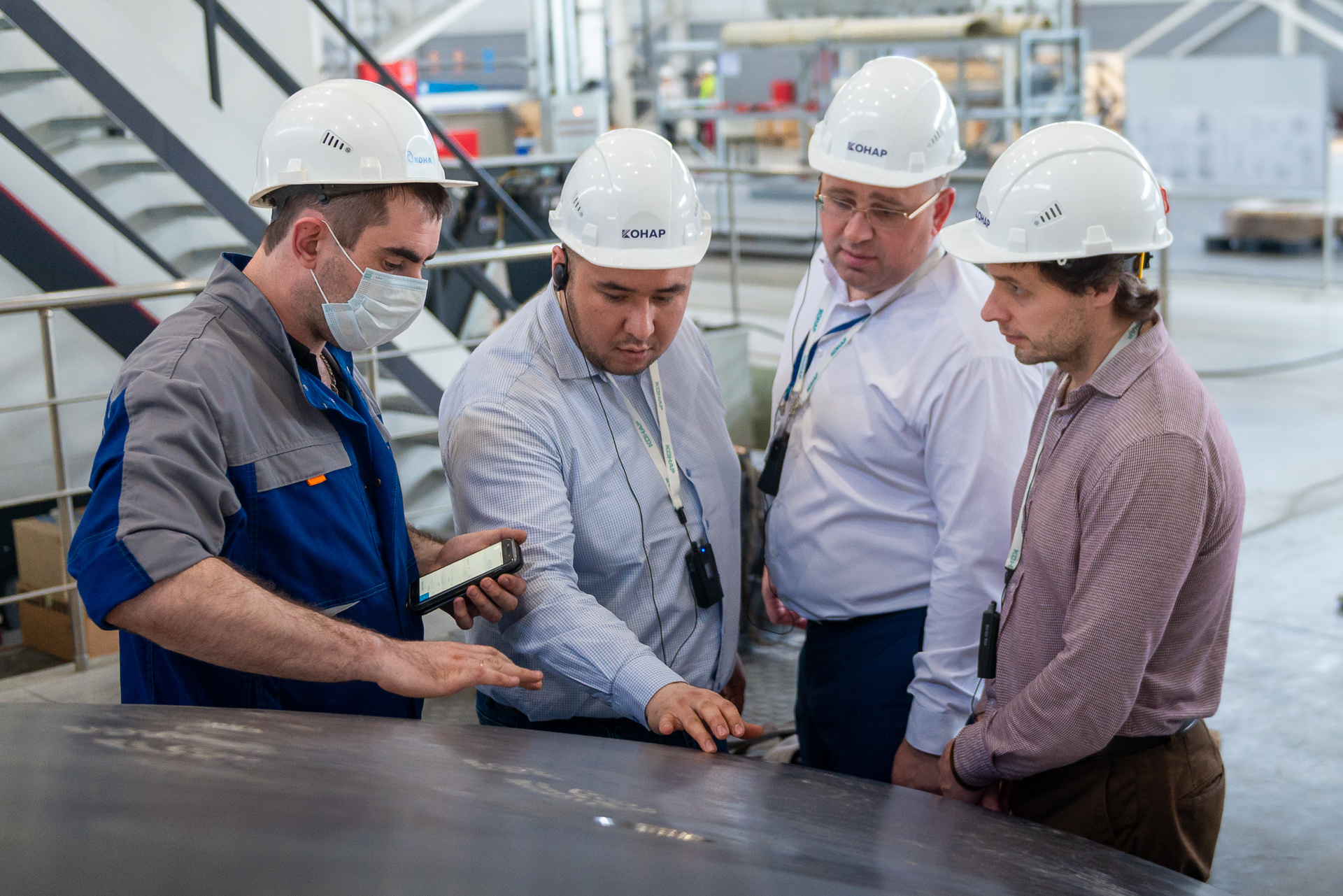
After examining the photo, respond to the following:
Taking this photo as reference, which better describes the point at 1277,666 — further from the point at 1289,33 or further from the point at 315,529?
the point at 1289,33

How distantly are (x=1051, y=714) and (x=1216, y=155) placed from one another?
9.65 m

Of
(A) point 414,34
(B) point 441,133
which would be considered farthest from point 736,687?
(A) point 414,34

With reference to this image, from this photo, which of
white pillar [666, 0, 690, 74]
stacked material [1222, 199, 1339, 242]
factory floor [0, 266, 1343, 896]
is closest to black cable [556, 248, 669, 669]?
factory floor [0, 266, 1343, 896]

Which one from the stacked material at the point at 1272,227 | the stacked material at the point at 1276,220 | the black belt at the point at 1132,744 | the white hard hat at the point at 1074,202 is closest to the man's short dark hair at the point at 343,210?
the white hard hat at the point at 1074,202

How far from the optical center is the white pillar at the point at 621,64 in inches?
533

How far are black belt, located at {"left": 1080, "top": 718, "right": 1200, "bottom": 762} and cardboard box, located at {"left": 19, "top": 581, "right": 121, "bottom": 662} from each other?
118 inches

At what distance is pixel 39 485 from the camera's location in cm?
450

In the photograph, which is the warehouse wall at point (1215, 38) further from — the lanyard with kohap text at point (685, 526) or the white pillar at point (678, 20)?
the lanyard with kohap text at point (685, 526)

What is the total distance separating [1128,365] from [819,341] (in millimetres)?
727

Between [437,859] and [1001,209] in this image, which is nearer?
[437,859]

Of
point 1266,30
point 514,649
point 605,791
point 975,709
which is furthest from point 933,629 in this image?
point 1266,30

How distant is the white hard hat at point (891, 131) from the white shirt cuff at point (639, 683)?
936 millimetres

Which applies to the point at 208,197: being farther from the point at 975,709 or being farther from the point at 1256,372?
the point at 1256,372

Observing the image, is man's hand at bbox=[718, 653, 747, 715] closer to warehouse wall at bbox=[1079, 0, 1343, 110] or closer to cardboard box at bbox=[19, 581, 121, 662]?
cardboard box at bbox=[19, 581, 121, 662]
